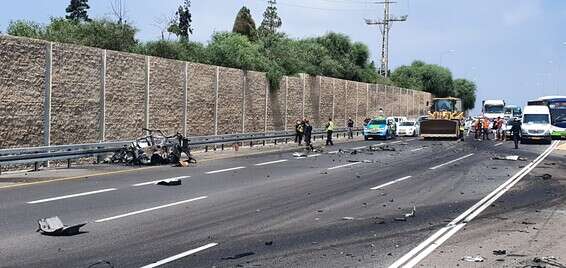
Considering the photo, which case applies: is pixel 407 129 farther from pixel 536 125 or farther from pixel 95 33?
pixel 95 33

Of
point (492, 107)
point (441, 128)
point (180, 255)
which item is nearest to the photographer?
point (180, 255)

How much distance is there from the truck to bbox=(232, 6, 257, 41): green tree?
26.4 m

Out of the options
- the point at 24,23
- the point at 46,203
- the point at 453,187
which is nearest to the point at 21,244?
the point at 46,203

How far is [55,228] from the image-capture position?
32.7 feet

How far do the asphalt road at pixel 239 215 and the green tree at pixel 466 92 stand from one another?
103621mm

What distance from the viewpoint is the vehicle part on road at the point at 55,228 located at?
32.5 feet

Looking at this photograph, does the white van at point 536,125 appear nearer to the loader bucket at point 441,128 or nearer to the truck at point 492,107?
the loader bucket at point 441,128

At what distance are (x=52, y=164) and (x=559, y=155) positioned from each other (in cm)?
2480

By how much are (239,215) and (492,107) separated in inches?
2356

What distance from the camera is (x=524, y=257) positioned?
866cm

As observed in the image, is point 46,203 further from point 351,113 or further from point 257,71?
point 351,113

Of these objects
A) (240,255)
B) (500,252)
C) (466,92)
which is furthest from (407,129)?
(466,92)

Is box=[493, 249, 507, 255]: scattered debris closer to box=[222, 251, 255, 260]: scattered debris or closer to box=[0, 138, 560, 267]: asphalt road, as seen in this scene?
box=[0, 138, 560, 267]: asphalt road

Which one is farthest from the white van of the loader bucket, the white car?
the white car
